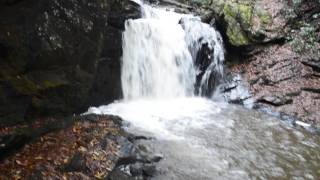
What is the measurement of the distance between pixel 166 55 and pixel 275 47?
405 centimetres

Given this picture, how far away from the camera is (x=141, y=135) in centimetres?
749

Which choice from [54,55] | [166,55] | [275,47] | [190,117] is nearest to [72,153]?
[54,55]

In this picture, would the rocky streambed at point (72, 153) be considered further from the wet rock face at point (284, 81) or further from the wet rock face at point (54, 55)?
the wet rock face at point (284, 81)

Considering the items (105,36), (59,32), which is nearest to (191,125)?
(105,36)

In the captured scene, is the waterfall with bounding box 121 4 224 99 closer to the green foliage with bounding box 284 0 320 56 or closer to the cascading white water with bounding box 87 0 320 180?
the cascading white water with bounding box 87 0 320 180

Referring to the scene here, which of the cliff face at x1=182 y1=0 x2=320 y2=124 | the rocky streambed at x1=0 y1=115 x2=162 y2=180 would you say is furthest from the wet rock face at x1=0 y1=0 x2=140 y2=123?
the cliff face at x1=182 y1=0 x2=320 y2=124

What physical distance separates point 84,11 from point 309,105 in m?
6.86

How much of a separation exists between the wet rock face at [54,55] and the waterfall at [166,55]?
84cm

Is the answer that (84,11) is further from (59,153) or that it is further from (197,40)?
(197,40)

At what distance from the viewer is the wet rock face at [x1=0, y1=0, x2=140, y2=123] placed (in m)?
6.41

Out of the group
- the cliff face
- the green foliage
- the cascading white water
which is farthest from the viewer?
the green foliage

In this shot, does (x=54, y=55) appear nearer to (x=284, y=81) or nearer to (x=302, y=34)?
(x=284, y=81)

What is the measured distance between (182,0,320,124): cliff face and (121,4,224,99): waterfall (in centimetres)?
77

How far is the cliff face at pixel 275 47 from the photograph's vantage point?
35.7 feet
